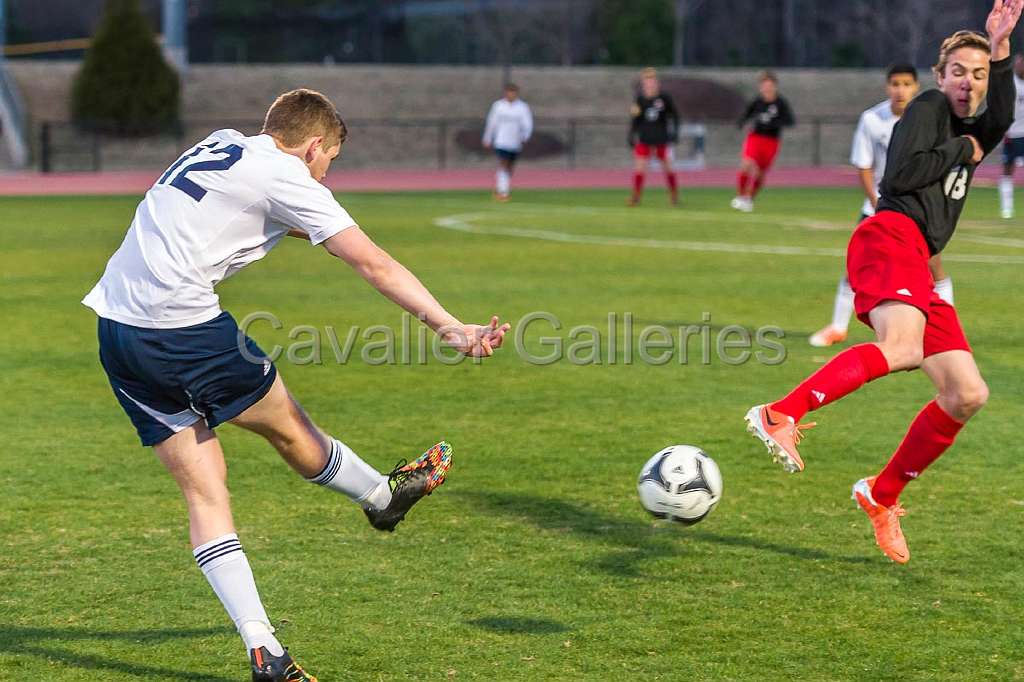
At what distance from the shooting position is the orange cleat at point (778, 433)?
519cm

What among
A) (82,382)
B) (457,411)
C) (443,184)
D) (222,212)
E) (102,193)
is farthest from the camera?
(443,184)

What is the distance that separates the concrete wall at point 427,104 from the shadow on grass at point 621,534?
3387 cm

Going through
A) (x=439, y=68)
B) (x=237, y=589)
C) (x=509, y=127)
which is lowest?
(x=237, y=589)

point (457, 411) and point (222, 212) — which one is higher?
point (222, 212)

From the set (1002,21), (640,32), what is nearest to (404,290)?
(1002,21)

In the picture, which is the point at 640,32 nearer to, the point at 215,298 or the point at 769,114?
the point at 769,114

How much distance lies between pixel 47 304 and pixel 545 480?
321 inches

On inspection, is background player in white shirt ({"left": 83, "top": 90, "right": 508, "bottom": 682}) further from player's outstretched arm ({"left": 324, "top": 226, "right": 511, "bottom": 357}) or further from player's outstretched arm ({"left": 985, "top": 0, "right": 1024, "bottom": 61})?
player's outstretched arm ({"left": 985, "top": 0, "right": 1024, "bottom": 61})

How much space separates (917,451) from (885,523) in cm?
34

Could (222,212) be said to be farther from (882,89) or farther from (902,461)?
(882,89)

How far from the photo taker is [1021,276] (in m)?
16.0

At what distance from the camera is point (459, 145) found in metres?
43.0

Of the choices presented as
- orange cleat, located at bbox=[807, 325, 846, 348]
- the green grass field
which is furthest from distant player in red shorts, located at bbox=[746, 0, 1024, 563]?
orange cleat, located at bbox=[807, 325, 846, 348]

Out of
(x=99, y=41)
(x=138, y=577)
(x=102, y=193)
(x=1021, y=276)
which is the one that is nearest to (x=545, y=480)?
(x=138, y=577)
